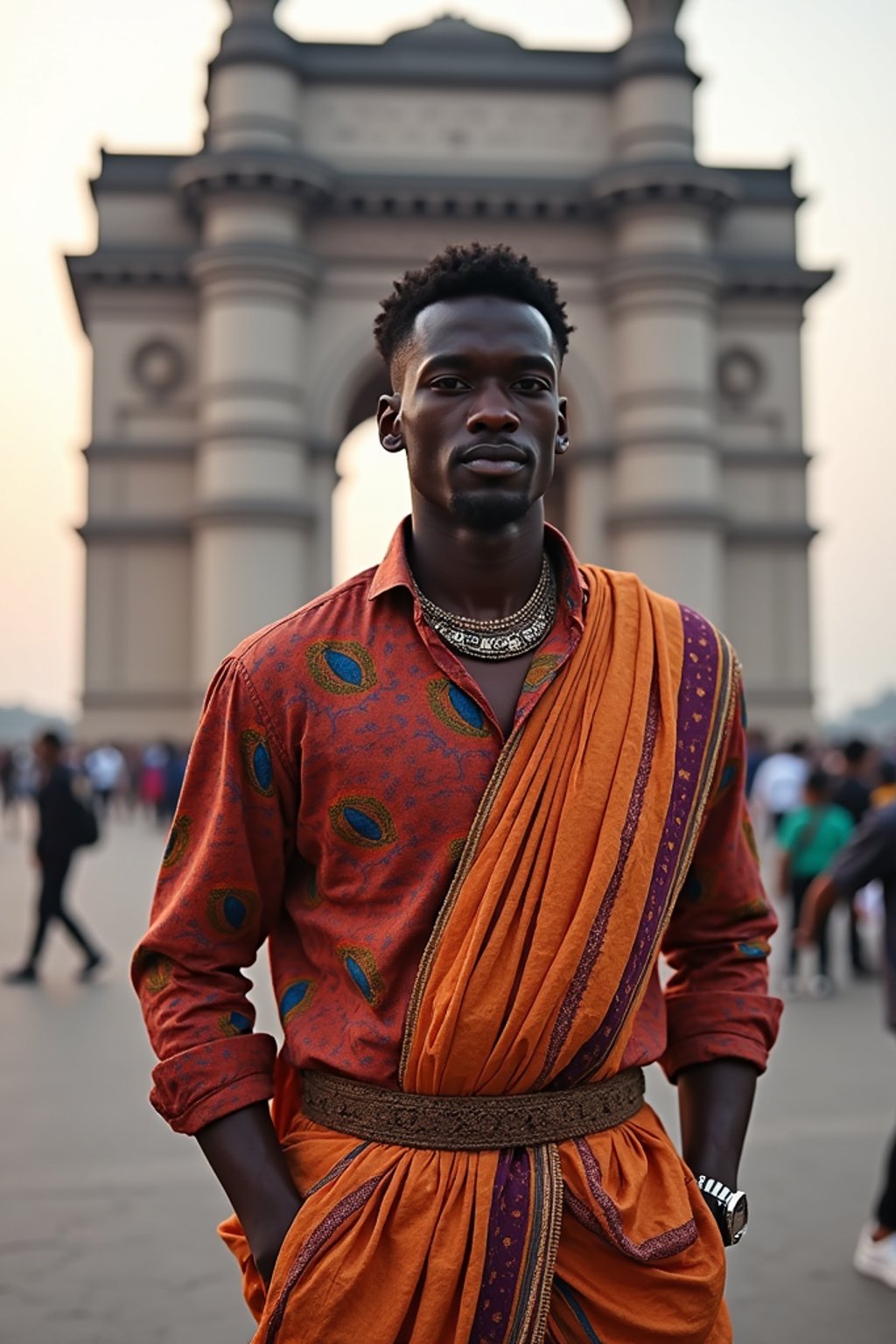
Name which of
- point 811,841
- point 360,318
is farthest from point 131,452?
point 811,841

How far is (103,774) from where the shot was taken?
21.0 m

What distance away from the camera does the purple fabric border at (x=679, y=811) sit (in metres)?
1.93

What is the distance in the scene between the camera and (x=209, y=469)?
22625mm

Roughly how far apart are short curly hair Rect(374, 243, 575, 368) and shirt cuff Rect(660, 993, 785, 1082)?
1045 millimetres

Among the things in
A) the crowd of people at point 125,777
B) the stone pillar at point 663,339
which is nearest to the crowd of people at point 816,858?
the crowd of people at point 125,777

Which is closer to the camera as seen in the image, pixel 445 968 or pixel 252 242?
pixel 445 968

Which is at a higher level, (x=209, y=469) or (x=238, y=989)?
(x=209, y=469)

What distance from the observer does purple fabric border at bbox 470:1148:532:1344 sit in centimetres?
181

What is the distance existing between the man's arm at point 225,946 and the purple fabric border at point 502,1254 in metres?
0.27

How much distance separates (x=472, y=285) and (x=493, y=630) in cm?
51

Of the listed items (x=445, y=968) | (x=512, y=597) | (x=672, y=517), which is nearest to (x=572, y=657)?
(x=512, y=597)

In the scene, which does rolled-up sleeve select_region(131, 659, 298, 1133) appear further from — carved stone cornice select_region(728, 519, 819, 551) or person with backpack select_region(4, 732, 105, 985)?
carved stone cornice select_region(728, 519, 819, 551)

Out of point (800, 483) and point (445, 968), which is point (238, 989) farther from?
point (800, 483)

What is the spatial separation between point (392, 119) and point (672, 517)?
830 cm
